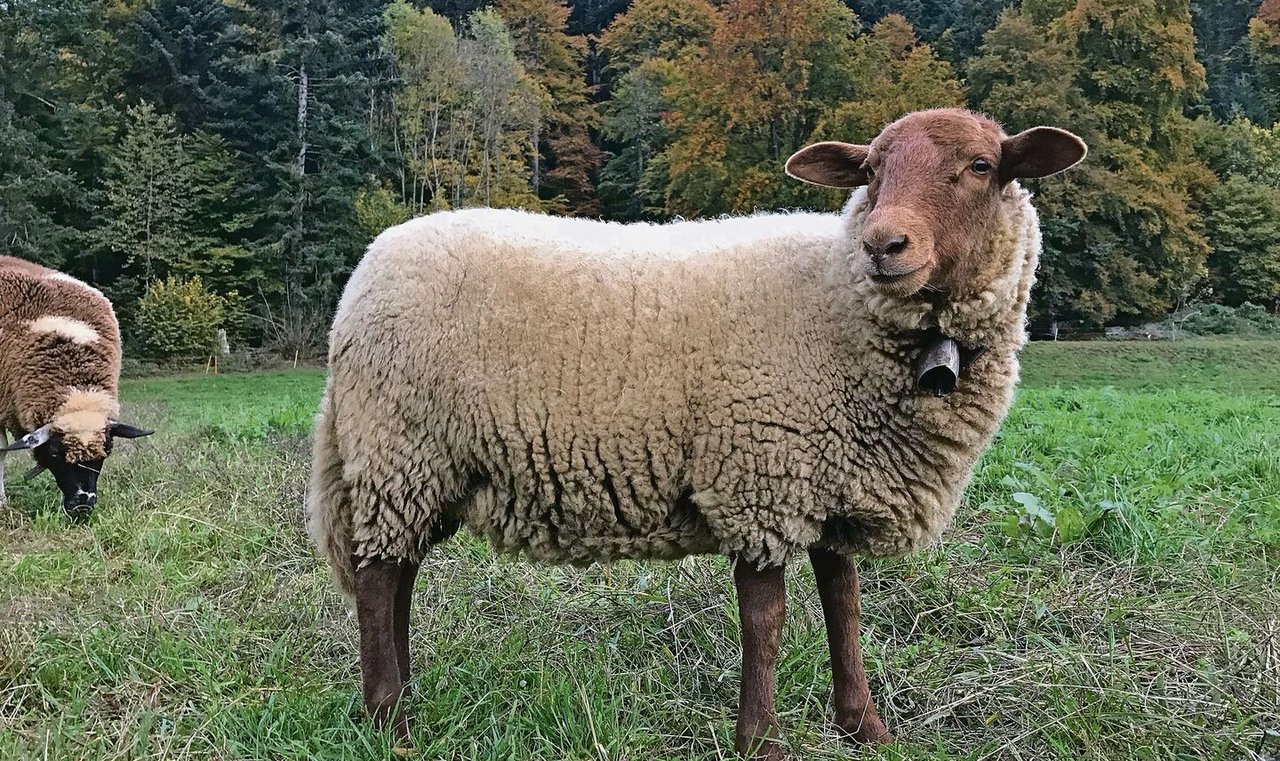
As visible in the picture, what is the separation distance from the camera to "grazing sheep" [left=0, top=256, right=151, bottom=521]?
654cm

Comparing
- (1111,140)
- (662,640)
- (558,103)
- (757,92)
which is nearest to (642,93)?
(558,103)

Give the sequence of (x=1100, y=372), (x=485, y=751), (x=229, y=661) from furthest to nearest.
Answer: (x=1100, y=372), (x=229, y=661), (x=485, y=751)

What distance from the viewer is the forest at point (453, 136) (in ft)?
82.7

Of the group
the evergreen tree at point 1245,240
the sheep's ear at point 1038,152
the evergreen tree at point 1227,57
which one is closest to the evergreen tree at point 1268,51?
the evergreen tree at point 1227,57

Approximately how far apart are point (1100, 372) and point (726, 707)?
60.0 ft

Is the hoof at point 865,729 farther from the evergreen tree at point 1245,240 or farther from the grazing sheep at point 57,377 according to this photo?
the evergreen tree at point 1245,240

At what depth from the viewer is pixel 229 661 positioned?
11.6ft

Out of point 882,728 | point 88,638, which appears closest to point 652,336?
point 882,728

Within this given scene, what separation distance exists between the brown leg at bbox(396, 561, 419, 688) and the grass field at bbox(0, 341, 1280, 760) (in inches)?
3.9

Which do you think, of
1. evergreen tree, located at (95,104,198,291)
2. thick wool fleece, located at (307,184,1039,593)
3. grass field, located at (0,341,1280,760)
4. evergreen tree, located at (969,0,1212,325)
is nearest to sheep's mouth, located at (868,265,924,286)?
thick wool fleece, located at (307,184,1039,593)

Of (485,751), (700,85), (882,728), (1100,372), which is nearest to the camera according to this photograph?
(485,751)

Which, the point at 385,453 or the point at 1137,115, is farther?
the point at 1137,115

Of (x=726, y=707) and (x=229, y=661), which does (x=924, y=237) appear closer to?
(x=726, y=707)

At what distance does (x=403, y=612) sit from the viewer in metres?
3.38
